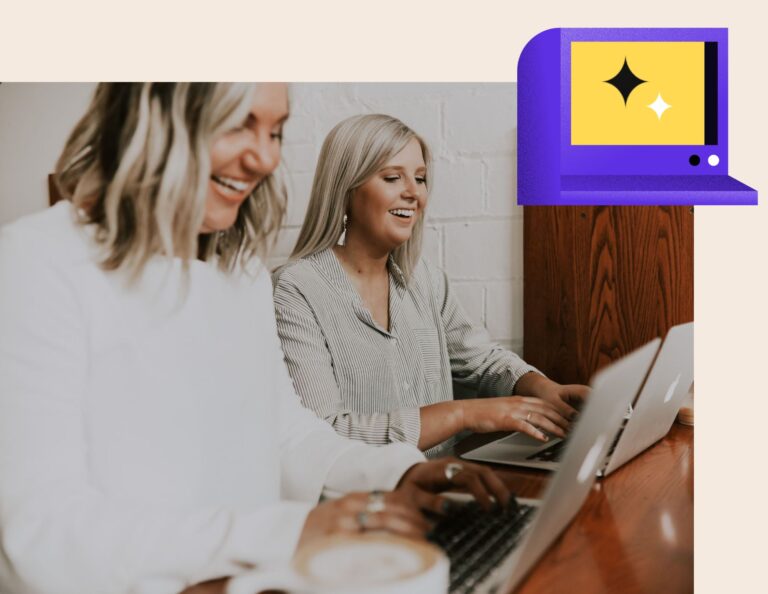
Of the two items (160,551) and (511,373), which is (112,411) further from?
(511,373)

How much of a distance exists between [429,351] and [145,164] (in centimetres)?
62

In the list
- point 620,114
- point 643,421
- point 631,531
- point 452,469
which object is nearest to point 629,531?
point 631,531

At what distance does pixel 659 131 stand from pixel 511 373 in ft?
1.88

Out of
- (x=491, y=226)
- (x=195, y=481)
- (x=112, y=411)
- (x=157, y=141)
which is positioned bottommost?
(x=195, y=481)

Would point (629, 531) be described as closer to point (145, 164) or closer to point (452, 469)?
point (452, 469)

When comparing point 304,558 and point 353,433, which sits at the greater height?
point 353,433

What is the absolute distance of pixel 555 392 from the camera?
1.64m

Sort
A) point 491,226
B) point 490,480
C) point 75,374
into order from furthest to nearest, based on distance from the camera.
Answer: point 491,226 → point 490,480 → point 75,374

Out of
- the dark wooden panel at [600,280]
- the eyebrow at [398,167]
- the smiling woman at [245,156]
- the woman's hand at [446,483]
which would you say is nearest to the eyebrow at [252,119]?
the smiling woman at [245,156]

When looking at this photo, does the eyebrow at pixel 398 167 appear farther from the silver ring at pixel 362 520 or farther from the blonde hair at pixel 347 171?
the silver ring at pixel 362 520

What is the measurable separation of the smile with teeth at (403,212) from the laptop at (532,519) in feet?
1.49

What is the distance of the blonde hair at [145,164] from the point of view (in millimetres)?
1360

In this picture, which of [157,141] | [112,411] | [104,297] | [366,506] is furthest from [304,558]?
[157,141]

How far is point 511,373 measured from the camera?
5.42 feet
